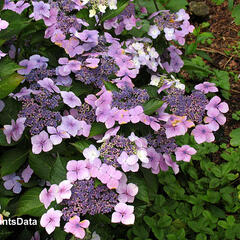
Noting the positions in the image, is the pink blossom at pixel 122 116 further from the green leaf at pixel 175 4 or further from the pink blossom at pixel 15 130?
the green leaf at pixel 175 4

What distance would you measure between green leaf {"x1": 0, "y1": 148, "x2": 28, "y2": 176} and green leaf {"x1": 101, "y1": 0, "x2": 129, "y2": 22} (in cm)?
66

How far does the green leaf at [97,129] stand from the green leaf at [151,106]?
0.51 ft

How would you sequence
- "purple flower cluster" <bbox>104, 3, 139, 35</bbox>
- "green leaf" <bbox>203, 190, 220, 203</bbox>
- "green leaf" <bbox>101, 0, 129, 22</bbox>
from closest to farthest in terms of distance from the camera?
1. "green leaf" <bbox>101, 0, 129, 22</bbox>
2. "purple flower cluster" <bbox>104, 3, 139, 35</bbox>
3. "green leaf" <bbox>203, 190, 220, 203</bbox>

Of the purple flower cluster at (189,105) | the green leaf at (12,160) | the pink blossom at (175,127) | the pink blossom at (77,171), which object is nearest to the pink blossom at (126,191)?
the pink blossom at (77,171)

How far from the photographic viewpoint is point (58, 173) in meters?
1.24

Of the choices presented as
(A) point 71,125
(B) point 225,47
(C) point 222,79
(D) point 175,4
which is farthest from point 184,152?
(B) point 225,47

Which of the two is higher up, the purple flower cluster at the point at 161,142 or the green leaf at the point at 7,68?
the green leaf at the point at 7,68

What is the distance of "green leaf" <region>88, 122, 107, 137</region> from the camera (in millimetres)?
1297

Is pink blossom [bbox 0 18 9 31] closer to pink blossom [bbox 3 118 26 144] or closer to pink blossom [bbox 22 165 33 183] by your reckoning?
pink blossom [bbox 3 118 26 144]

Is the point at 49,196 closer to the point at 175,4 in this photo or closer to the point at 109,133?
the point at 109,133

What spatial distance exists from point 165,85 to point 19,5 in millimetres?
703

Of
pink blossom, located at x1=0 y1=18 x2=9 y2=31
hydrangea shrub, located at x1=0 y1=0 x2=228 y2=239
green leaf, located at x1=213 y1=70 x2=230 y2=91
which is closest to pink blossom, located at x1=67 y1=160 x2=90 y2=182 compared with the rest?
hydrangea shrub, located at x1=0 y1=0 x2=228 y2=239

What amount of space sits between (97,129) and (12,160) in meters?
0.35

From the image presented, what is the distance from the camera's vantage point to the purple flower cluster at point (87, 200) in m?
1.14
